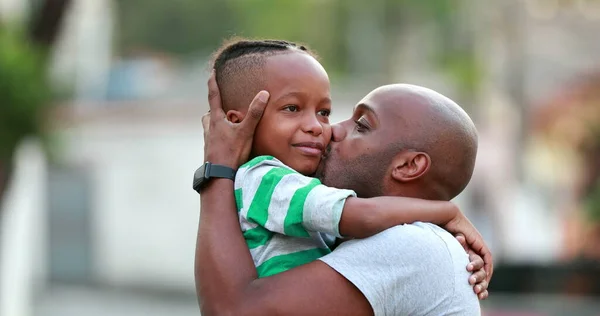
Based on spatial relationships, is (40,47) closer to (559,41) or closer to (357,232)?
(357,232)

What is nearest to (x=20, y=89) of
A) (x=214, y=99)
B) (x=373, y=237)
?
(x=214, y=99)

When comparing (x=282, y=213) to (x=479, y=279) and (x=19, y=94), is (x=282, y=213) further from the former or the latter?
(x=19, y=94)

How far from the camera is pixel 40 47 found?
377 inches

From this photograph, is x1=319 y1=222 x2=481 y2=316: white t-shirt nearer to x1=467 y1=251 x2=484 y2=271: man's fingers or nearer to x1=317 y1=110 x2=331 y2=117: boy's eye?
x1=467 y1=251 x2=484 y2=271: man's fingers

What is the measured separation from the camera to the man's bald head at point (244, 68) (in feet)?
9.77

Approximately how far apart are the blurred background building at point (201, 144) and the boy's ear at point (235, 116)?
304 mm

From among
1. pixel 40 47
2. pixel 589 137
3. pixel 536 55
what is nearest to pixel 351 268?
pixel 40 47

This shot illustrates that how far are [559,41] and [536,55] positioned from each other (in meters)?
0.96

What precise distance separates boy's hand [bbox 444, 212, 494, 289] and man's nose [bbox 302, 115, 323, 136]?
1.35 feet

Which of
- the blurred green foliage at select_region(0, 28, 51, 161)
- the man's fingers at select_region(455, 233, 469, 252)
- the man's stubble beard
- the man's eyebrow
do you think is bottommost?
the man's fingers at select_region(455, 233, 469, 252)

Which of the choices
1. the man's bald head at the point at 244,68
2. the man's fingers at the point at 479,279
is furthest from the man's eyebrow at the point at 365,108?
the man's fingers at the point at 479,279

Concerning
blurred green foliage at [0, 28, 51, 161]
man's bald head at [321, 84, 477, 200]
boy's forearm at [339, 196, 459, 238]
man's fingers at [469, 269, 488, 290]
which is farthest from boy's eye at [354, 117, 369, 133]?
blurred green foliage at [0, 28, 51, 161]

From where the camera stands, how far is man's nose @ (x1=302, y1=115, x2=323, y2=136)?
295 cm

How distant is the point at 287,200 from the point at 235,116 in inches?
14.9
